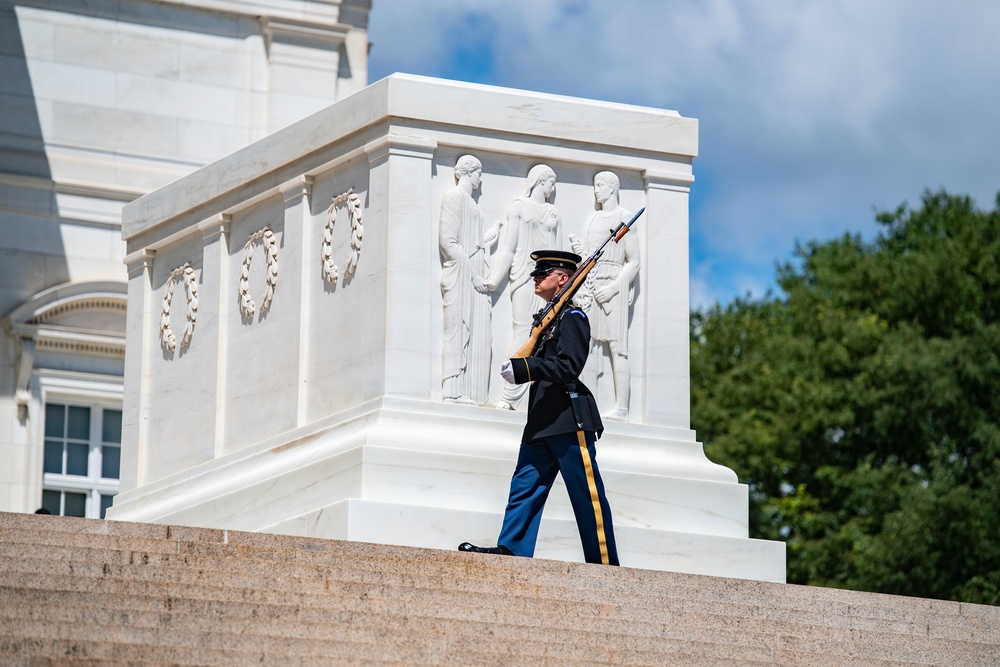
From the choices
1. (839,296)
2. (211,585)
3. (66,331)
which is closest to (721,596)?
(211,585)

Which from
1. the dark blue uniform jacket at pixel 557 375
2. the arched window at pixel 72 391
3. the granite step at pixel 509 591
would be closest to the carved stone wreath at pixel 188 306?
the arched window at pixel 72 391

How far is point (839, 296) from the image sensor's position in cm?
4312

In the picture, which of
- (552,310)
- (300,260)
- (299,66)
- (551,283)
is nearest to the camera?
(552,310)

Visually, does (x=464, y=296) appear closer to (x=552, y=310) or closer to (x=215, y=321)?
(x=552, y=310)

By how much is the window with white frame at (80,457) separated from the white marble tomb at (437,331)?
7.57m

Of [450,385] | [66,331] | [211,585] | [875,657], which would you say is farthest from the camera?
[66,331]

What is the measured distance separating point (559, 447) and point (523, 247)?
364 centimetres

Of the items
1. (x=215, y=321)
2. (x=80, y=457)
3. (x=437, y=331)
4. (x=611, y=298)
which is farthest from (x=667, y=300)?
(x=80, y=457)

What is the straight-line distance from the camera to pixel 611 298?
19516mm

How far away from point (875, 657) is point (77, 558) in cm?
490

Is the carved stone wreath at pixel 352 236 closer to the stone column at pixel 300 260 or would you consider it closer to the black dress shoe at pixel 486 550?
the stone column at pixel 300 260

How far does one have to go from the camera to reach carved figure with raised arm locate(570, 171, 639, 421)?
1947 centimetres

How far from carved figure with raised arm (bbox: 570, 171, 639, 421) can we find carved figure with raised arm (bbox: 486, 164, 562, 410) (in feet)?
0.92

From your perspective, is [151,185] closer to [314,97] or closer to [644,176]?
[314,97]
